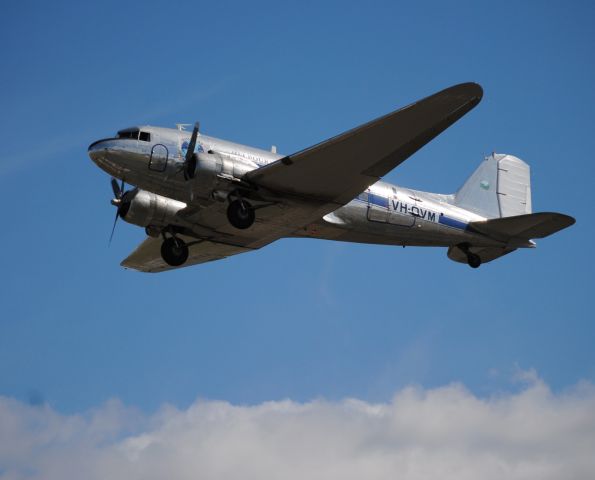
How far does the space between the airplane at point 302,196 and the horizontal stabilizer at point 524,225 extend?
0.11ft

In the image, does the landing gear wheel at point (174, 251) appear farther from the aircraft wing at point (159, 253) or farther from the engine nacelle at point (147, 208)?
the engine nacelle at point (147, 208)

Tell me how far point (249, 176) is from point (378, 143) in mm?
3453

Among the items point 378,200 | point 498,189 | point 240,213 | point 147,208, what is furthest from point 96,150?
point 498,189

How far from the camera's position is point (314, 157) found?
77.5ft

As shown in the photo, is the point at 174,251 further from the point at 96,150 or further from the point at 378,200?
the point at 378,200

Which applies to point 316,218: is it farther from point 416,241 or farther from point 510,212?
point 510,212

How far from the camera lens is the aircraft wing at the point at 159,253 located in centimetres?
2850

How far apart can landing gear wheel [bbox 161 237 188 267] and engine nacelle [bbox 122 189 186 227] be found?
0.72m

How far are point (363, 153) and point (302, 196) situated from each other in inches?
86.8

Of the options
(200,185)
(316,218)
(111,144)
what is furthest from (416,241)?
(111,144)

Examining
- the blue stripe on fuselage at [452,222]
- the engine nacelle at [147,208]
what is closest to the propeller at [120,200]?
the engine nacelle at [147,208]

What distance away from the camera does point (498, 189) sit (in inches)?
1237

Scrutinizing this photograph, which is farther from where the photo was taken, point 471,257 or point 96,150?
point 471,257

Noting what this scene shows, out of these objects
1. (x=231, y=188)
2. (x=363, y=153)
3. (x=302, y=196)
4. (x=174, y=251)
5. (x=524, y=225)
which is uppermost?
(x=363, y=153)
